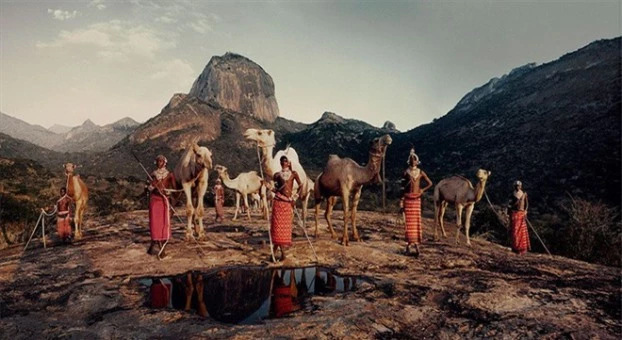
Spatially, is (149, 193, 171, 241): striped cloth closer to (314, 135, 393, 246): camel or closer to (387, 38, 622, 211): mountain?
(314, 135, 393, 246): camel

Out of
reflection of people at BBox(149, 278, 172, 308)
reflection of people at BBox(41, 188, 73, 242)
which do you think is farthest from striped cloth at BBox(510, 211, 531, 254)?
reflection of people at BBox(41, 188, 73, 242)

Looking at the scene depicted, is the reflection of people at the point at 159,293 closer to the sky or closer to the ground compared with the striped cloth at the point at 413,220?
closer to the ground

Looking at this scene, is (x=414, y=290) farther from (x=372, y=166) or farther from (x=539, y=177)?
(x=539, y=177)

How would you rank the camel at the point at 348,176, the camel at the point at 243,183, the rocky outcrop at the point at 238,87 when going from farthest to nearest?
the rocky outcrop at the point at 238,87 < the camel at the point at 243,183 < the camel at the point at 348,176

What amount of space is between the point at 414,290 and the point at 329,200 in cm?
509

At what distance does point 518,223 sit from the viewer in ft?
36.5

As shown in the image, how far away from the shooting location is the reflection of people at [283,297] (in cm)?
562

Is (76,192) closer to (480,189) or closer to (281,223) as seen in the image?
(281,223)

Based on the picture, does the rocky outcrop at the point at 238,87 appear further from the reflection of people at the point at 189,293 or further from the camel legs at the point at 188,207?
the reflection of people at the point at 189,293

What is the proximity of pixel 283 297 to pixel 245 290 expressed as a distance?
702 mm

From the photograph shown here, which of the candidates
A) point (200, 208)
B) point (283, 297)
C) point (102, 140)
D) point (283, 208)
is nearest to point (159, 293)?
point (283, 297)

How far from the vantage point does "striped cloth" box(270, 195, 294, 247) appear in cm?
846

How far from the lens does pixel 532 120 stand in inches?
1989

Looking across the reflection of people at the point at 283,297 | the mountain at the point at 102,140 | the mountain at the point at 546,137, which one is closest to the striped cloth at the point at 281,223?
the reflection of people at the point at 283,297
